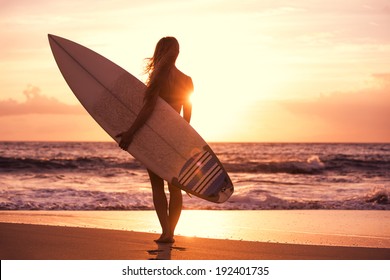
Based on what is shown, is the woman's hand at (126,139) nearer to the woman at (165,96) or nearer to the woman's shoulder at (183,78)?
the woman at (165,96)

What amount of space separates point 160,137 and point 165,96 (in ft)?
1.29

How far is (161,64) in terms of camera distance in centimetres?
450

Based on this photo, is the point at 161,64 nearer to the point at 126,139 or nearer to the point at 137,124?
the point at 137,124

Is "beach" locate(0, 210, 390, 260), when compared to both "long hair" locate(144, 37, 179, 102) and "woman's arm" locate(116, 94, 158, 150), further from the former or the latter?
"long hair" locate(144, 37, 179, 102)

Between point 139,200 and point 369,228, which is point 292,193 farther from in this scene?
point 369,228

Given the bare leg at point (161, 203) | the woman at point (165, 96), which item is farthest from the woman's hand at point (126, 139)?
the bare leg at point (161, 203)

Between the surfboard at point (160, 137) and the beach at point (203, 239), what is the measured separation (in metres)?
0.46

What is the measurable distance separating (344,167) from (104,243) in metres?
20.8

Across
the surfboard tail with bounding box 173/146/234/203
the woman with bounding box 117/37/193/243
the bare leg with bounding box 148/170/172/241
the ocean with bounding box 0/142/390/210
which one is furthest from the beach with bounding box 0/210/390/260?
Answer: the ocean with bounding box 0/142/390/210

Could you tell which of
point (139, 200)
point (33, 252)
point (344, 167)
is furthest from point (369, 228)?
point (344, 167)

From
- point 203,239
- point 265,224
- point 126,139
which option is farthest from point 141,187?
point 126,139

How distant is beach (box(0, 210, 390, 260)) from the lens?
4.24 meters

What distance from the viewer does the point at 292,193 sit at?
40.6 ft

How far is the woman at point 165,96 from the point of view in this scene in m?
4.53
